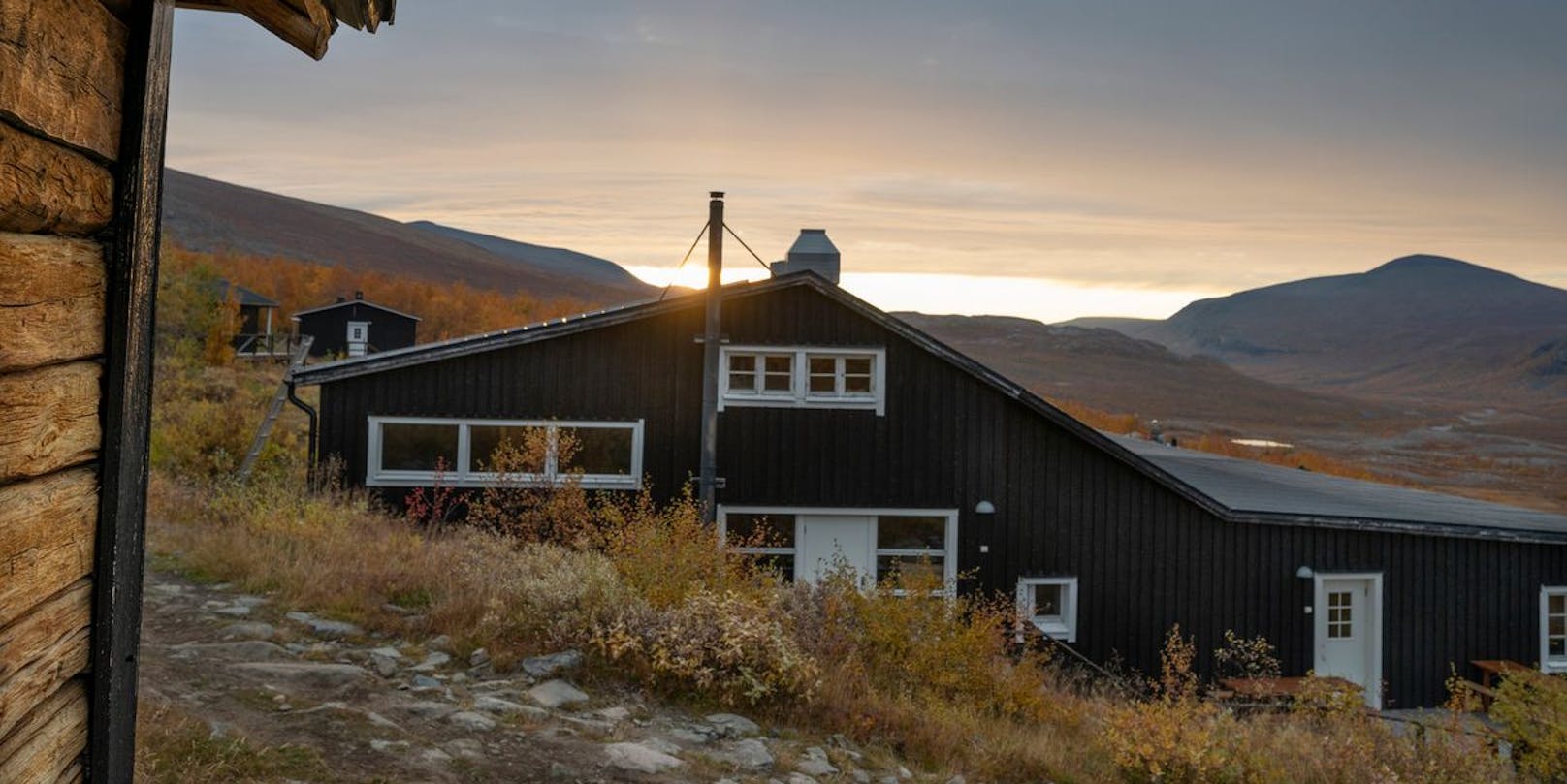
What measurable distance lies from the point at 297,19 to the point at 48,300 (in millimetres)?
1228

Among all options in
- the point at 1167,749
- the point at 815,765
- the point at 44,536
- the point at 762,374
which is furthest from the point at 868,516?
the point at 44,536

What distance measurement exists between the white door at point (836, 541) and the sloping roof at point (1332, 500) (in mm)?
4773

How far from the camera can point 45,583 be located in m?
2.44

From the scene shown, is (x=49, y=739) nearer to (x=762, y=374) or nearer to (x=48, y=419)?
(x=48, y=419)

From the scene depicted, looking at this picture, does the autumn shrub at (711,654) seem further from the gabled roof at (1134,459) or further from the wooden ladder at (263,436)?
the wooden ladder at (263,436)

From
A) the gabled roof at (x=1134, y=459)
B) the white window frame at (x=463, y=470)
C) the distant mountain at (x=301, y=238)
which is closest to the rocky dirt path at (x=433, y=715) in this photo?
the white window frame at (x=463, y=470)

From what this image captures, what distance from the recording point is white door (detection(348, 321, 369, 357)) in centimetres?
5569

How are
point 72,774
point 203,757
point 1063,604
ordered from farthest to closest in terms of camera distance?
point 1063,604 < point 203,757 < point 72,774

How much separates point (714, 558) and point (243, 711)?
480cm

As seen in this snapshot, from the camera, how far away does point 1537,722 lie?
448 inches

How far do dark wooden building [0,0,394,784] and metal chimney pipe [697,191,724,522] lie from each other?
1466 cm

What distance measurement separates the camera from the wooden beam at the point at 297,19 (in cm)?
311

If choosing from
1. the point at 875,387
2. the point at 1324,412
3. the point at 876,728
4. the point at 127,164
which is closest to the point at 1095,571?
the point at 875,387

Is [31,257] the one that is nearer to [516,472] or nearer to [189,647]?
[189,647]
